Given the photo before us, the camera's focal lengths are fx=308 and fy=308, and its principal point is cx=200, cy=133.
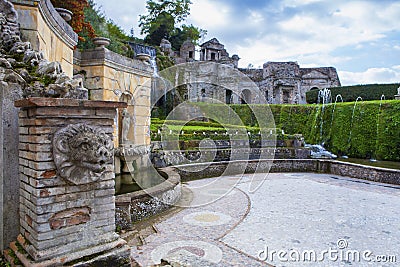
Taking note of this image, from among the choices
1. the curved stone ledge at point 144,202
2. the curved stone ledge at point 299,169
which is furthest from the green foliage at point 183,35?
the curved stone ledge at point 144,202

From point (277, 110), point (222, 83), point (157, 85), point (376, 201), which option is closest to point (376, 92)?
point (277, 110)

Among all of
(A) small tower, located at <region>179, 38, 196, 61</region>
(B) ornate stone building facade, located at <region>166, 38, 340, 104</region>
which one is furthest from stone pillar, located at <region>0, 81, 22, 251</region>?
(A) small tower, located at <region>179, 38, 196, 61</region>

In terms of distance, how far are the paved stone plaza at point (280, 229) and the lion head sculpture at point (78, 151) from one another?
6.38ft

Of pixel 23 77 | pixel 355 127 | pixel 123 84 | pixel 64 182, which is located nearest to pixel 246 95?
pixel 355 127

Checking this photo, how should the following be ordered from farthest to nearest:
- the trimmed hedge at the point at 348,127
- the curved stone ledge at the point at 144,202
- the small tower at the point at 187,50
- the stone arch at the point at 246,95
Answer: the stone arch at the point at 246,95
the small tower at the point at 187,50
the trimmed hedge at the point at 348,127
the curved stone ledge at the point at 144,202

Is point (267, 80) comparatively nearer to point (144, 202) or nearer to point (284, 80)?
point (284, 80)

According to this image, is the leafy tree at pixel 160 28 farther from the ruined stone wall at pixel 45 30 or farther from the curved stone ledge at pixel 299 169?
the ruined stone wall at pixel 45 30

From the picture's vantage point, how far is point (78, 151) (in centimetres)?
246

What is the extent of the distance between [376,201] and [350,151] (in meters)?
10.2

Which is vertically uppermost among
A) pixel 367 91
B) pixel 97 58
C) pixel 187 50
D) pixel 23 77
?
pixel 187 50

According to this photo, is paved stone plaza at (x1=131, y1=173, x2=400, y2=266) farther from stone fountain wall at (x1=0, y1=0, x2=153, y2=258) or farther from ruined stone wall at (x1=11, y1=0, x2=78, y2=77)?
ruined stone wall at (x1=11, y1=0, x2=78, y2=77)

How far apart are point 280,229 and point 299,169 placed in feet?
23.3

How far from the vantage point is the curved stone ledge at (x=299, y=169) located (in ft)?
31.4

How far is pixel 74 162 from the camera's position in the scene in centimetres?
251
